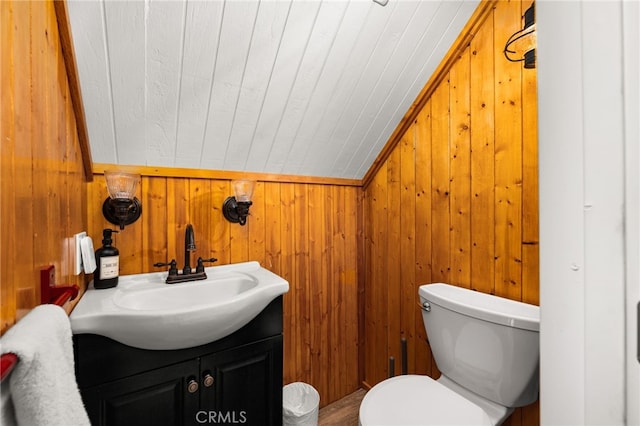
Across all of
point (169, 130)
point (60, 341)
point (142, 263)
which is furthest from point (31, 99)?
point (142, 263)

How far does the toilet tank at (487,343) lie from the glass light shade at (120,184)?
49.9 inches

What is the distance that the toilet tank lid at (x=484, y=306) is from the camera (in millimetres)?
947

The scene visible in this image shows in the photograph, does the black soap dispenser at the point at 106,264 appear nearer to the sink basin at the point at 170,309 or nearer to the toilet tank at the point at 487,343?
the sink basin at the point at 170,309

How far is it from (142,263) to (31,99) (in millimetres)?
872

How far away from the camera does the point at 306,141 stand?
149 centimetres

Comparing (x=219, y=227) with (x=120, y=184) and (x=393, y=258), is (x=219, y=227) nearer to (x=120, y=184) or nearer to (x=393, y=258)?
(x=120, y=184)

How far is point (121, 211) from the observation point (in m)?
1.12

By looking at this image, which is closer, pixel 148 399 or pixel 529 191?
pixel 148 399

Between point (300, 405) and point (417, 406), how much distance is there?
0.74m

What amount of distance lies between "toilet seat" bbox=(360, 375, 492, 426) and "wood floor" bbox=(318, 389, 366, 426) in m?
0.70

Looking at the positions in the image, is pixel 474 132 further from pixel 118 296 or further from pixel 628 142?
pixel 118 296

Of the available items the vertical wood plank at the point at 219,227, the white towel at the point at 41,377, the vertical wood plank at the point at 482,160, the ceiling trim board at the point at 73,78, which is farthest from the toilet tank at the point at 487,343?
the ceiling trim board at the point at 73,78

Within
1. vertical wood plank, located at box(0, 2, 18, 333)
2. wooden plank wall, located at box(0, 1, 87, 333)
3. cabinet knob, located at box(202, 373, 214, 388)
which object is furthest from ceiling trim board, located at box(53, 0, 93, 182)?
cabinet knob, located at box(202, 373, 214, 388)

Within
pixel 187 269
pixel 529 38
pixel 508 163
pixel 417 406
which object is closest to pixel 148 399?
pixel 187 269
